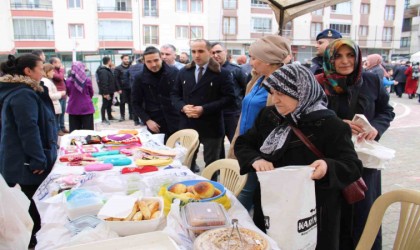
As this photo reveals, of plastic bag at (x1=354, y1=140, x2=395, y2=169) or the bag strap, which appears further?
plastic bag at (x1=354, y1=140, x2=395, y2=169)

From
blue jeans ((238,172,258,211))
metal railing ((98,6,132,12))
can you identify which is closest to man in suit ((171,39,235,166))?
blue jeans ((238,172,258,211))

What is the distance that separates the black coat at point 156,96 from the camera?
4.63m

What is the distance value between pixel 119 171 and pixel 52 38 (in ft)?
109

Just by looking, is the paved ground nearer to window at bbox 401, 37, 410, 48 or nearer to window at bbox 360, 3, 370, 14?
window at bbox 360, 3, 370, 14

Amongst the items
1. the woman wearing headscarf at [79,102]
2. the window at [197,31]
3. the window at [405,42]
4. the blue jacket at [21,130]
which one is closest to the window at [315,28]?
the window at [197,31]

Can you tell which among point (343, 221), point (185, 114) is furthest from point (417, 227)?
point (185, 114)

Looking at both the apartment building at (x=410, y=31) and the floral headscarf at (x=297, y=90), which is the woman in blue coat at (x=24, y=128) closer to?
the floral headscarf at (x=297, y=90)

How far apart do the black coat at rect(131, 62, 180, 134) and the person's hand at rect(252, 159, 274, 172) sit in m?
2.87

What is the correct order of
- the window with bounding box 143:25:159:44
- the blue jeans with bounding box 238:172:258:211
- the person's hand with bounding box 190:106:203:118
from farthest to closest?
the window with bounding box 143:25:159:44, the person's hand with bounding box 190:106:203:118, the blue jeans with bounding box 238:172:258:211

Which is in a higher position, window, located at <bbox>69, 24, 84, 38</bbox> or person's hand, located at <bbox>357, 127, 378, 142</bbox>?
window, located at <bbox>69, 24, 84, 38</bbox>

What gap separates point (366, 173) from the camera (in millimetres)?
2383

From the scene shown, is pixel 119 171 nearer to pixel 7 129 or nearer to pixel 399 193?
pixel 7 129

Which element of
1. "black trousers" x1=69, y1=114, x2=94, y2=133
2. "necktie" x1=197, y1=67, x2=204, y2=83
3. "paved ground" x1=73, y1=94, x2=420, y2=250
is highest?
"necktie" x1=197, y1=67, x2=204, y2=83

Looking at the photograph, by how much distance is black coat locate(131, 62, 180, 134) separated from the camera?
15.2 ft
